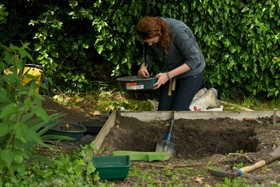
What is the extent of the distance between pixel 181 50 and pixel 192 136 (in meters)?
1.03

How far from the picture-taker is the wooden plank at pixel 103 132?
6.31 m

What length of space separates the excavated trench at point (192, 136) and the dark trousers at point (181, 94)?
64 cm

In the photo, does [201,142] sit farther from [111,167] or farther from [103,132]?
[111,167]

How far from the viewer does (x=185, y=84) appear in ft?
26.6

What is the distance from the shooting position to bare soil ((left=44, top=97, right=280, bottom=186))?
6023 mm

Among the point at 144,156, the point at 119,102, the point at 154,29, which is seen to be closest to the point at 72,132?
the point at 144,156

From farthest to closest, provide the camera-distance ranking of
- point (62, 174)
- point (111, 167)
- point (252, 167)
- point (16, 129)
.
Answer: point (252, 167) < point (111, 167) < point (62, 174) < point (16, 129)

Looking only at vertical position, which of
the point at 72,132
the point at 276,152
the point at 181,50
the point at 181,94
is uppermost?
the point at 181,50

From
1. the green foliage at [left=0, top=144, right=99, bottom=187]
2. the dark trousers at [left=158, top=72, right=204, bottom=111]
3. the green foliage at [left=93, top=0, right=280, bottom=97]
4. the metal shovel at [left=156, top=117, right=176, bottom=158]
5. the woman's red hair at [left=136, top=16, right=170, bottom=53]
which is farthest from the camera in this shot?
the green foliage at [left=93, top=0, right=280, bottom=97]

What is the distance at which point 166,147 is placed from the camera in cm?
692

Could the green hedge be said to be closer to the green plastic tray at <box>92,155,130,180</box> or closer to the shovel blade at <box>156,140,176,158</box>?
the shovel blade at <box>156,140,176,158</box>

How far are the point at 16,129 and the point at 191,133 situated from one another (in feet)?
10.9

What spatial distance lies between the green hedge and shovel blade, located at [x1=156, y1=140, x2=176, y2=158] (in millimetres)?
2726

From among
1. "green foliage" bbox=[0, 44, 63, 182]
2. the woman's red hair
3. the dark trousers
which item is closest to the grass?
the dark trousers
